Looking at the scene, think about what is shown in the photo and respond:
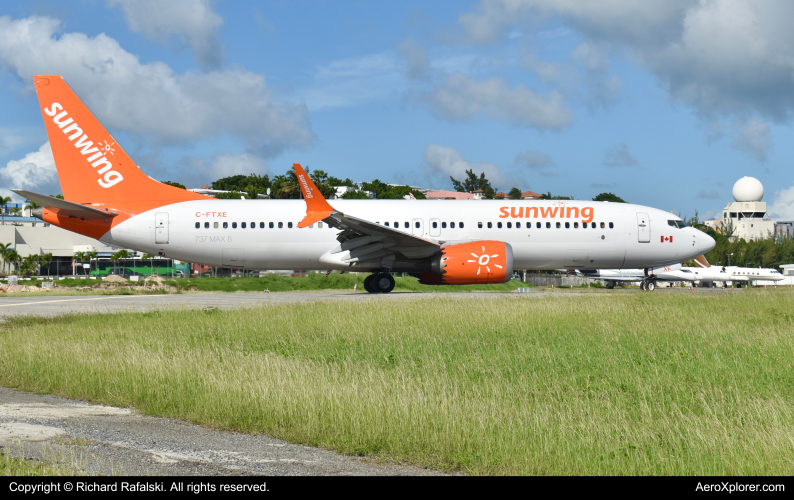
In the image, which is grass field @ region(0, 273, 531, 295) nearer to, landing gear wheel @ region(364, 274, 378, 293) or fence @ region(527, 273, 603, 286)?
landing gear wheel @ region(364, 274, 378, 293)

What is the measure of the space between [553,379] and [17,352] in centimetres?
805

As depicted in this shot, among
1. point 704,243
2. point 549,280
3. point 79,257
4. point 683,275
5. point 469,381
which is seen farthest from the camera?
point 79,257

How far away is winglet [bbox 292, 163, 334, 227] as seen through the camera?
2180cm

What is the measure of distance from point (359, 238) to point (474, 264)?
13.7 feet

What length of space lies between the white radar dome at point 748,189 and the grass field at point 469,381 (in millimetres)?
113392

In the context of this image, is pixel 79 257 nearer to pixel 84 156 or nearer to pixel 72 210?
pixel 84 156

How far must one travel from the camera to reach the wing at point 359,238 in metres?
22.2

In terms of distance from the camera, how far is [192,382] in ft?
25.9

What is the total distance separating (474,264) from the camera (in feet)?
73.2

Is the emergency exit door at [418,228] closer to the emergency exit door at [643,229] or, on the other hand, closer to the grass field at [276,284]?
the emergency exit door at [643,229]

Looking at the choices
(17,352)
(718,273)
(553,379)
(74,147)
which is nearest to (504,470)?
(553,379)

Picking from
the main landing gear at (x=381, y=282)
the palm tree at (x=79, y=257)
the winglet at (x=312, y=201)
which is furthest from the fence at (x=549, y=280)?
the palm tree at (x=79, y=257)

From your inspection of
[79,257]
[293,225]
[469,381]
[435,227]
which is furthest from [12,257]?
Answer: [469,381]

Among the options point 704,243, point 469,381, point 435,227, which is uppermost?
point 435,227
